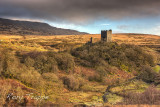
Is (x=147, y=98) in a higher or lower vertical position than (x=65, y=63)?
lower

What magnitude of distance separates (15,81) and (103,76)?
812cm

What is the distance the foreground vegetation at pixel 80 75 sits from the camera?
289 inches

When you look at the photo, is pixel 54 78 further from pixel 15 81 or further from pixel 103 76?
pixel 103 76

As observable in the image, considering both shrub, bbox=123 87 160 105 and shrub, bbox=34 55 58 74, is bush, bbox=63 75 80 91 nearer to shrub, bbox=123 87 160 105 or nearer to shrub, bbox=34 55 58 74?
shrub, bbox=34 55 58 74

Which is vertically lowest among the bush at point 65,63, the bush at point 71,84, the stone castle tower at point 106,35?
the bush at point 71,84

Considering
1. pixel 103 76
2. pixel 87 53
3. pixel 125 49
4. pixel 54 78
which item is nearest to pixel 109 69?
pixel 103 76

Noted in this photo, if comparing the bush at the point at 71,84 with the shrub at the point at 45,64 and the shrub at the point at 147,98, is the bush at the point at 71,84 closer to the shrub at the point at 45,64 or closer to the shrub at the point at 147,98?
the shrub at the point at 45,64

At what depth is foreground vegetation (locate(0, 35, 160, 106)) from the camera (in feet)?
24.1

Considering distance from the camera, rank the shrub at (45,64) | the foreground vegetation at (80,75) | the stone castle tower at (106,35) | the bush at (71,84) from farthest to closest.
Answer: the stone castle tower at (106,35)
the shrub at (45,64)
the bush at (71,84)
the foreground vegetation at (80,75)

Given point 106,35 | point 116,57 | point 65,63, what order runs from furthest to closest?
point 106,35, point 116,57, point 65,63

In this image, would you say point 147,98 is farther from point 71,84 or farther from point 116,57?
point 116,57

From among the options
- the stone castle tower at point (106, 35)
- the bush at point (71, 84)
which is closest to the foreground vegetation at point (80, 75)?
the bush at point (71, 84)

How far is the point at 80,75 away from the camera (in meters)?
12.3

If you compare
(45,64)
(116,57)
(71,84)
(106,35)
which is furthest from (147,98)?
(106,35)
